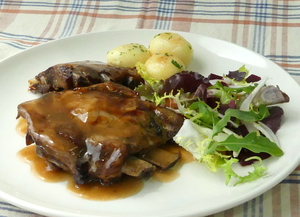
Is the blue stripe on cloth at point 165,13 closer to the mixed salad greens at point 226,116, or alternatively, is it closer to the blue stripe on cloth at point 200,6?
the blue stripe on cloth at point 200,6

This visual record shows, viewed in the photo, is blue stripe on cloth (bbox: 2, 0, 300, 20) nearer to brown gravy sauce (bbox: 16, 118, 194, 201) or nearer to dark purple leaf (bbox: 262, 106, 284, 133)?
dark purple leaf (bbox: 262, 106, 284, 133)

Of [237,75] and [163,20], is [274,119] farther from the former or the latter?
[163,20]

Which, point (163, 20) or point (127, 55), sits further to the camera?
point (163, 20)

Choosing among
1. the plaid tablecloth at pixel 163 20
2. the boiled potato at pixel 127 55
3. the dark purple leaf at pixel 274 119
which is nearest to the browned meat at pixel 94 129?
the dark purple leaf at pixel 274 119

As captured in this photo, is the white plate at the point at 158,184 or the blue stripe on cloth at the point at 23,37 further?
the blue stripe on cloth at the point at 23,37

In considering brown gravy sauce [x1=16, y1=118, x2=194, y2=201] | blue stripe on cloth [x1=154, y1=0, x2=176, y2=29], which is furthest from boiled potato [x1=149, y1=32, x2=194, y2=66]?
blue stripe on cloth [x1=154, y1=0, x2=176, y2=29]

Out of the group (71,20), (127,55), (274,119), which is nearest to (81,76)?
(127,55)

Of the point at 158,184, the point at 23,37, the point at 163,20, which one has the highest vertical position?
the point at 163,20
